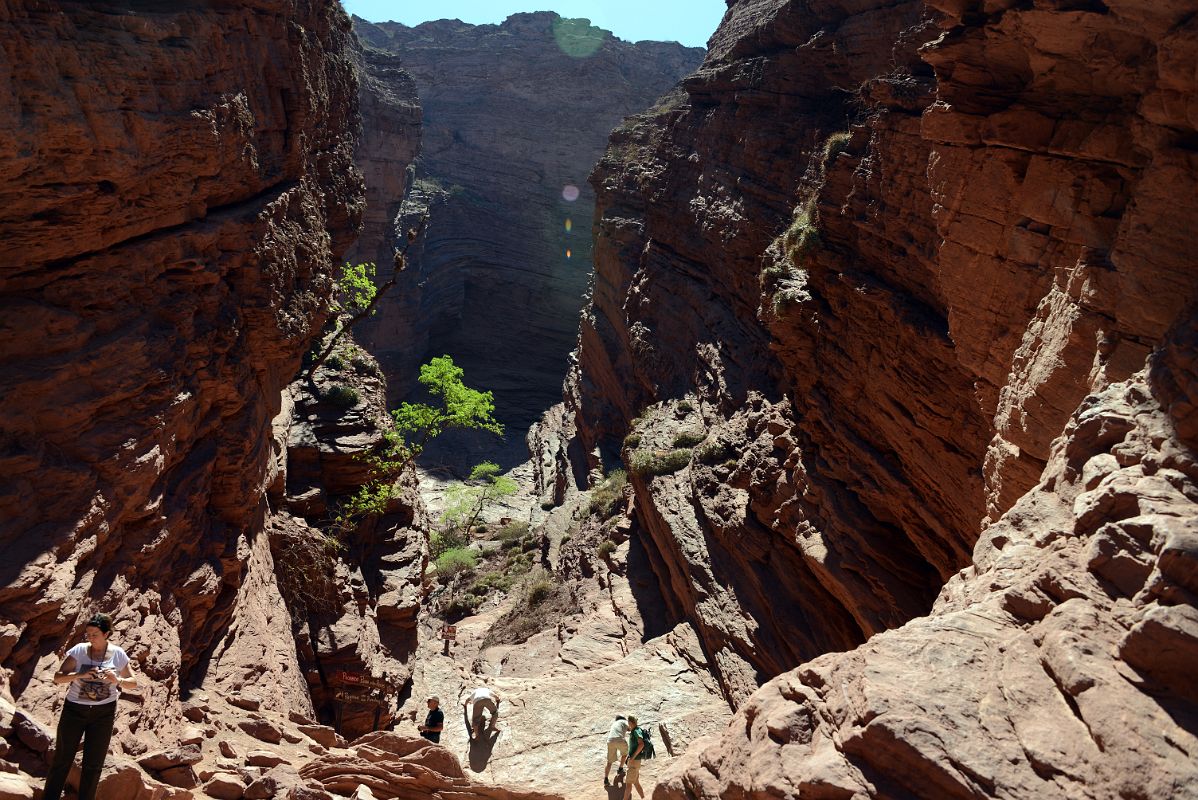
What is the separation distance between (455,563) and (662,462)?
41.9 feet

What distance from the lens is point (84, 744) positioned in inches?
243

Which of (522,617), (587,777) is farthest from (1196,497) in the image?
(522,617)

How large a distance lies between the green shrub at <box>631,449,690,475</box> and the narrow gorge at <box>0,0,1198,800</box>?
0.73 feet

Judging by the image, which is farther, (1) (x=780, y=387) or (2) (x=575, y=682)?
(1) (x=780, y=387)

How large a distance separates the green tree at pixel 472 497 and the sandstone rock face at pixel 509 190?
11.8 m

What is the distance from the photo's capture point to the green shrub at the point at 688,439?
24.8 m

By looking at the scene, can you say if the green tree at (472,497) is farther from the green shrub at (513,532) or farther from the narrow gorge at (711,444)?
the narrow gorge at (711,444)

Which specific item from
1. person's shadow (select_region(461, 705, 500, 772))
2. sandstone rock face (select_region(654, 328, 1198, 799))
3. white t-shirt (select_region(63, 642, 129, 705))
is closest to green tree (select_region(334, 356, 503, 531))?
person's shadow (select_region(461, 705, 500, 772))

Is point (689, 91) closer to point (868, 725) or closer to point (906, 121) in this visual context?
point (906, 121)

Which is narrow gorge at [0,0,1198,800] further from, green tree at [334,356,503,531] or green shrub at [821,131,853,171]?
green shrub at [821,131,853,171]

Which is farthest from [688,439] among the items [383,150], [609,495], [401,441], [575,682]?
[383,150]

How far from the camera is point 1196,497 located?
5.21 metres

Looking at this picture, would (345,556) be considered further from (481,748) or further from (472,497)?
(472,497)

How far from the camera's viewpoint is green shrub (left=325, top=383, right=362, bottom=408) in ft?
74.2
